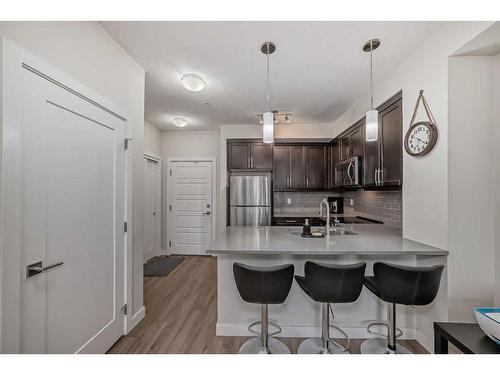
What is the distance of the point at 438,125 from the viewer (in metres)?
1.80

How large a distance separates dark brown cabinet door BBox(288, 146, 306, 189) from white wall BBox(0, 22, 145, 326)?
9.13 ft

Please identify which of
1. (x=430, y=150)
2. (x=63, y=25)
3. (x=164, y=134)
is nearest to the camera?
(x=63, y=25)

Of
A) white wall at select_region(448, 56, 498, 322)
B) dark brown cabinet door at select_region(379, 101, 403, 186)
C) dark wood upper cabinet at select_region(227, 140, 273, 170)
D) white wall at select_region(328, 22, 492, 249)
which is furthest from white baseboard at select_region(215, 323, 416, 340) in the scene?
dark wood upper cabinet at select_region(227, 140, 273, 170)

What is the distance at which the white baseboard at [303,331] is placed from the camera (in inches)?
83.0

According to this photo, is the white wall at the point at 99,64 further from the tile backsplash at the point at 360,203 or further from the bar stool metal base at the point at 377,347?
the tile backsplash at the point at 360,203

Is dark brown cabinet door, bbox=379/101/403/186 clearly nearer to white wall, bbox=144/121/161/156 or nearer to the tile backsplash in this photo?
the tile backsplash

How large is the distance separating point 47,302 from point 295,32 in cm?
256

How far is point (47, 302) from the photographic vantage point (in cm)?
138

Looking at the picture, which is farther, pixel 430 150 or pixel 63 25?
pixel 430 150

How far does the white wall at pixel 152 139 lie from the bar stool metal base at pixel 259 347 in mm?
3673

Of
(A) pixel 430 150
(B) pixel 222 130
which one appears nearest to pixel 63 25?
(A) pixel 430 150

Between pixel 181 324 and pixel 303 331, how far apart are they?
122cm
